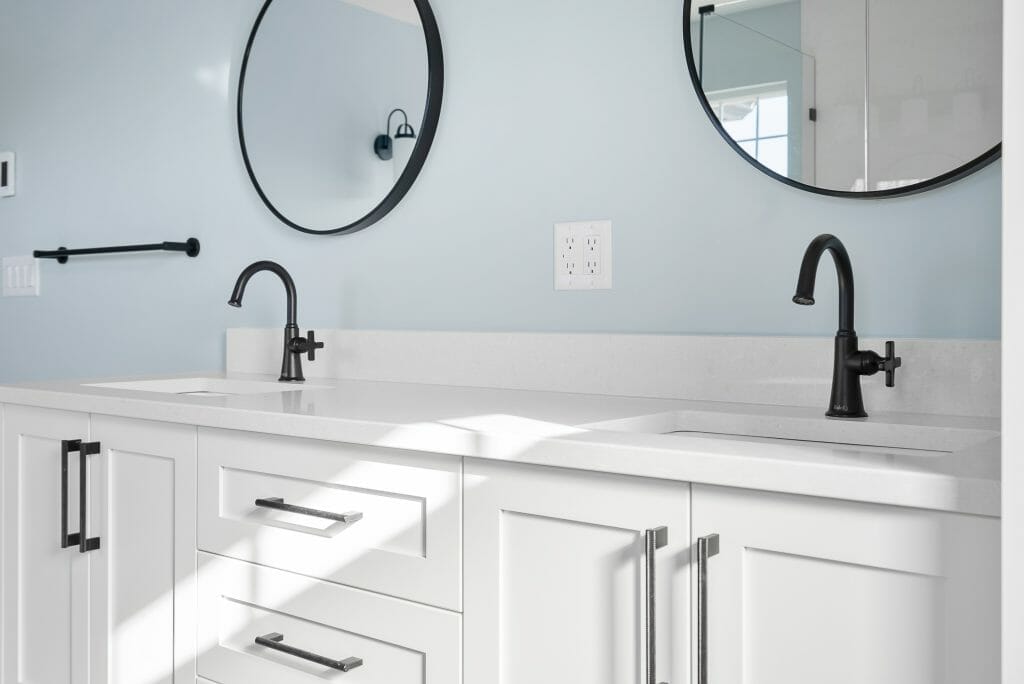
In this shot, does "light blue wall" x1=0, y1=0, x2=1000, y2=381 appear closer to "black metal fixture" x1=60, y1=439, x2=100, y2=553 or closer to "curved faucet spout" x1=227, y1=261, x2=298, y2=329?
"curved faucet spout" x1=227, y1=261, x2=298, y2=329

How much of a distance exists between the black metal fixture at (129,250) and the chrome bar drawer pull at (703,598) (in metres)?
1.90

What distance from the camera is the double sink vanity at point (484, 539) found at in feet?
2.92

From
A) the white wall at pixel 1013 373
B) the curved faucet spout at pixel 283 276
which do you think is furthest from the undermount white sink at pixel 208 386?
the white wall at pixel 1013 373

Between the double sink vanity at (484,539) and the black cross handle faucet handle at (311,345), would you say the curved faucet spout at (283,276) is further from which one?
the double sink vanity at (484,539)

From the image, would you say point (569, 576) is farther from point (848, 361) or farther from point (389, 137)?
point (389, 137)

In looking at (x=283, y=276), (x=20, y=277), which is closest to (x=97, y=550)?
(x=283, y=276)

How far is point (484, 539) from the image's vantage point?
116 centimetres

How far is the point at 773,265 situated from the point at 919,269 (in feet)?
0.75

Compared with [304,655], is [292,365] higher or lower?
higher

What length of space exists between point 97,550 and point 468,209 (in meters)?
0.94

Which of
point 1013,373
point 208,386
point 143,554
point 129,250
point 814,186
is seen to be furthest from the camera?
point 129,250

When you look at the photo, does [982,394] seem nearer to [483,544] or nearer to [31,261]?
[483,544]

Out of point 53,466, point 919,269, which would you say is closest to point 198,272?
point 53,466

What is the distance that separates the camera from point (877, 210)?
1.48 meters
